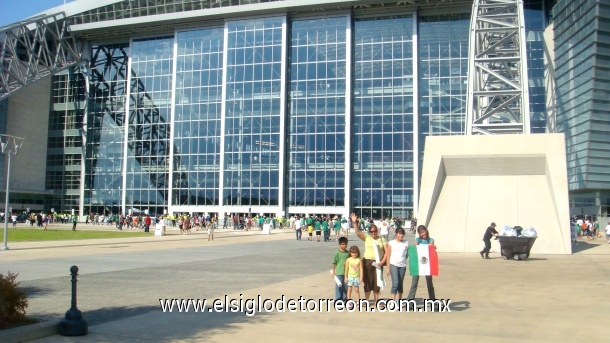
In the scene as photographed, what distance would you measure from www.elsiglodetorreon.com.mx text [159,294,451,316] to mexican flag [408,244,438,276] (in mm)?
573

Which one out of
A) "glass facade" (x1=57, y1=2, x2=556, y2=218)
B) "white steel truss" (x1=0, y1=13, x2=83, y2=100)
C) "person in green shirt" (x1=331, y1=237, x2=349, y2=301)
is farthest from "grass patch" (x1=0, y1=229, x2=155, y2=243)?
"white steel truss" (x1=0, y1=13, x2=83, y2=100)

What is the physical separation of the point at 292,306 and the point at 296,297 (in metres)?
1.11

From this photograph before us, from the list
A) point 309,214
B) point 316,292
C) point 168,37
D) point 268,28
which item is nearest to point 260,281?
point 316,292

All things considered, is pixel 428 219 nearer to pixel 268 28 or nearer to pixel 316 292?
pixel 316 292

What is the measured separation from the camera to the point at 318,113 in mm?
63500

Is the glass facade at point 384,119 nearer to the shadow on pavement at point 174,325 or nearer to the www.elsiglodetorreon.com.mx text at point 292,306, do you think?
the www.elsiglodetorreon.com.mx text at point 292,306

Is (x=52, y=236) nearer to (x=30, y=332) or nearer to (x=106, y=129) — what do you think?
(x=30, y=332)

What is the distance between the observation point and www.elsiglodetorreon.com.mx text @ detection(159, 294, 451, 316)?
34.5 ft

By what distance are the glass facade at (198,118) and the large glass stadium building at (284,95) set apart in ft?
0.47

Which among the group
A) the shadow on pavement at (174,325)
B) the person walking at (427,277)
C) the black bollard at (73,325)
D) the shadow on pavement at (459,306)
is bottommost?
the shadow on pavement at (174,325)

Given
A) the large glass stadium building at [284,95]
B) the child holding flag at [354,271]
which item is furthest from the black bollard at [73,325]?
the large glass stadium building at [284,95]

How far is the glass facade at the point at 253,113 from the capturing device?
6397 centimetres

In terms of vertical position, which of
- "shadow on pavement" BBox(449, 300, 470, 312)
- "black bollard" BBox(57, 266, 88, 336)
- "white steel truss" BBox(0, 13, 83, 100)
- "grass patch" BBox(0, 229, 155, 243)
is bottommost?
"grass patch" BBox(0, 229, 155, 243)

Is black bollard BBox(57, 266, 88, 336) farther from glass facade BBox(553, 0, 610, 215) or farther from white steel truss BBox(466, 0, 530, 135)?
glass facade BBox(553, 0, 610, 215)
